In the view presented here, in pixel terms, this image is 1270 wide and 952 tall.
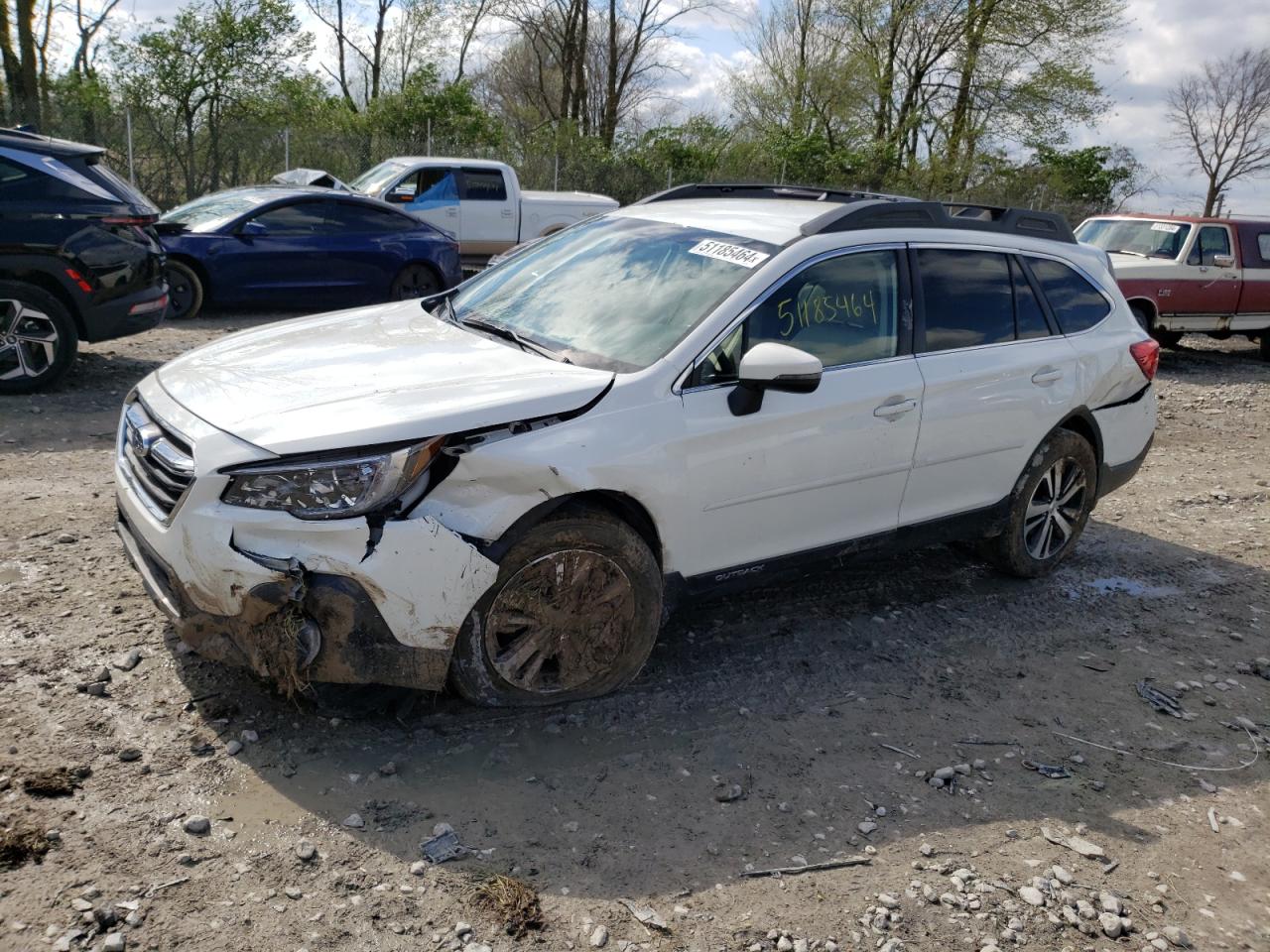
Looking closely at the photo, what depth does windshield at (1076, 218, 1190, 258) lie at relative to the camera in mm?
13977

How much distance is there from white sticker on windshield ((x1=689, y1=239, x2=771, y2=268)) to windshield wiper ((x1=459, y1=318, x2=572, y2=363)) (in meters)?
0.80

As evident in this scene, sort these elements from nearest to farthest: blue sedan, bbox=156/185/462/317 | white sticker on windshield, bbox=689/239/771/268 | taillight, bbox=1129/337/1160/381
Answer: white sticker on windshield, bbox=689/239/771/268 < taillight, bbox=1129/337/1160/381 < blue sedan, bbox=156/185/462/317

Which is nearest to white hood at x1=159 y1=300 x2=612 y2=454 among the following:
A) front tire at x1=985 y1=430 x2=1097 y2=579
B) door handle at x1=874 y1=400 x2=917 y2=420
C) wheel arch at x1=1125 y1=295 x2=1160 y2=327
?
door handle at x1=874 y1=400 x2=917 y2=420

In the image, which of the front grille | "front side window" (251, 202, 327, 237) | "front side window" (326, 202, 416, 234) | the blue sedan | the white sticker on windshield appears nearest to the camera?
the front grille

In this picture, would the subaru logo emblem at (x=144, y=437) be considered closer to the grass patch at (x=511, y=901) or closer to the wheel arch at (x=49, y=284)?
the grass patch at (x=511, y=901)

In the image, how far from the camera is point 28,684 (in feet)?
12.1

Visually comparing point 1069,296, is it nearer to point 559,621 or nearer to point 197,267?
point 559,621

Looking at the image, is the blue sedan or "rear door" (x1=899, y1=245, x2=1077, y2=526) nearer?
"rear door" (x1=899, y1=245, x2=1077, y2=526)

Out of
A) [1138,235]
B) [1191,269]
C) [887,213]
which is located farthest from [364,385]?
[1138,235]

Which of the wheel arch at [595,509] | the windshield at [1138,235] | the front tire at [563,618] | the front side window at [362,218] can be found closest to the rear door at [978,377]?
the wheel arch at [595,509]

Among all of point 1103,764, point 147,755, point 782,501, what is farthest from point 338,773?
point 1103,764

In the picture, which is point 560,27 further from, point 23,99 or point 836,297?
point 836,297

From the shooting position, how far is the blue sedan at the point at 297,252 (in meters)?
11.6

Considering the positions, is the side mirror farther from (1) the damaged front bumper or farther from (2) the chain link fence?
(2) the chain link fence
